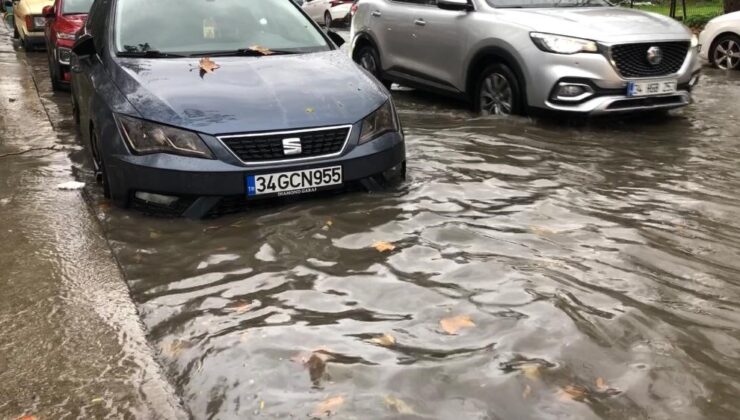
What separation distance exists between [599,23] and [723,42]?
5478 millimetres

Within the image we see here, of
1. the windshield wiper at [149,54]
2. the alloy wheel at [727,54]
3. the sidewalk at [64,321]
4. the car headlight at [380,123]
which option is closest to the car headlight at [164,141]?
the sidewalk at [64,321]

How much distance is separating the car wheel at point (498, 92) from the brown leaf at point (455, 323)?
432cm

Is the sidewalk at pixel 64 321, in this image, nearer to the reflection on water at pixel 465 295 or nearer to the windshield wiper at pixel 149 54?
the reflection on water at pixel 465 295

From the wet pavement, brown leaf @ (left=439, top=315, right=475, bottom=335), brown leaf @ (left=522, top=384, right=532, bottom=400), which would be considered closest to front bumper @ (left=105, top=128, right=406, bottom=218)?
the wet pavement

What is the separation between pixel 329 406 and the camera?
2738 mm

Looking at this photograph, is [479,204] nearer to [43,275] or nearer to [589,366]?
[589,366]

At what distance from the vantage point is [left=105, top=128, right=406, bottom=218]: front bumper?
4.53m

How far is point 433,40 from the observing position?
8.45 m

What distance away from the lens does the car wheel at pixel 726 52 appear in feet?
36.9

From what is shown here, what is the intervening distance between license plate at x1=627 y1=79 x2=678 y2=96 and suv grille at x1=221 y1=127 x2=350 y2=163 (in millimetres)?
3380

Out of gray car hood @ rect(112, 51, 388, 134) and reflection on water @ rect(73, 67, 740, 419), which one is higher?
gray car hood @ rect(112, 51, 388, 134)

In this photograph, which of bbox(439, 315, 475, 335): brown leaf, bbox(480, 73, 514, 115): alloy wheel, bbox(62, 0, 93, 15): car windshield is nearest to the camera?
bbox(439, 315, 475, 335): brown leaf

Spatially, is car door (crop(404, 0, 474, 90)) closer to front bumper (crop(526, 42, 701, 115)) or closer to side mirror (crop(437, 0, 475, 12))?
side mirror (crop(437, 0, 475, 12))

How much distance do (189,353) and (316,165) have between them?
180cm
